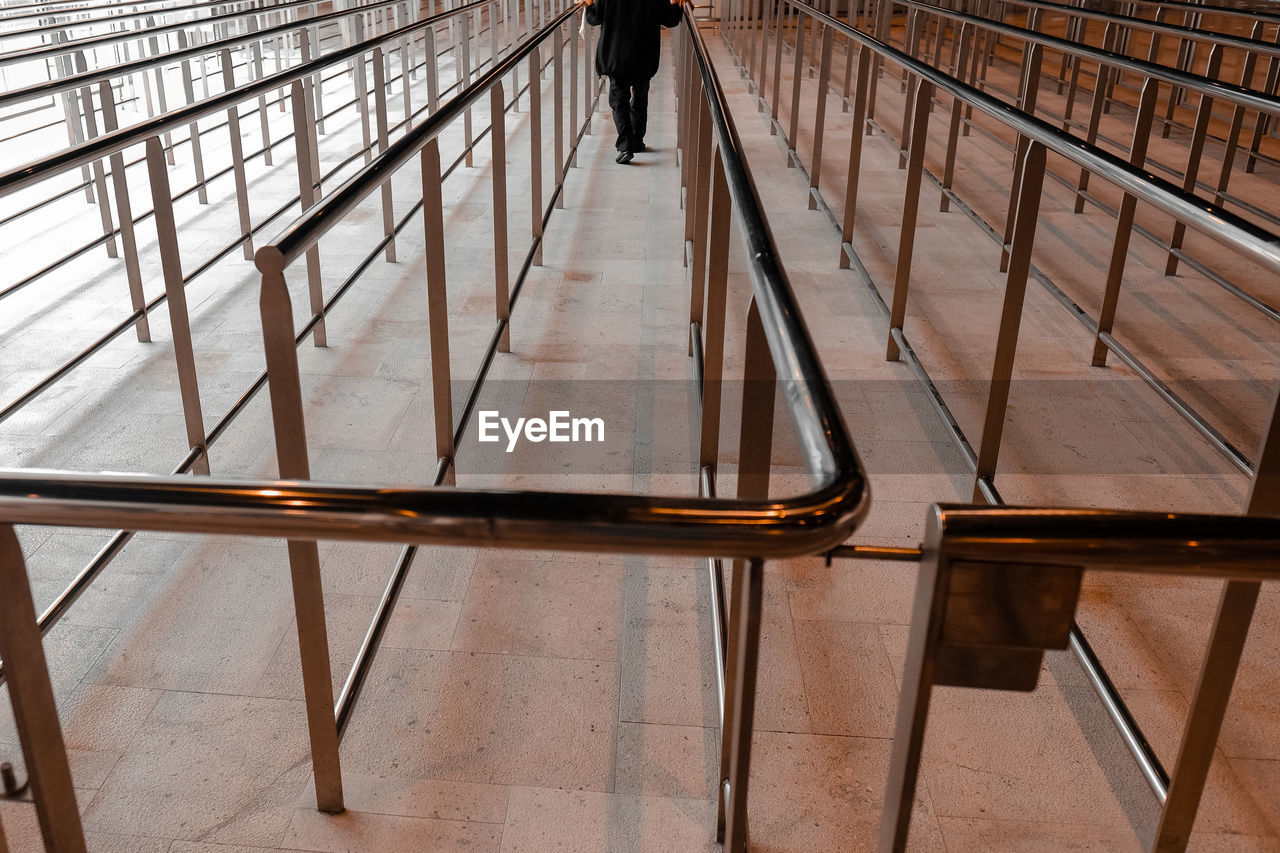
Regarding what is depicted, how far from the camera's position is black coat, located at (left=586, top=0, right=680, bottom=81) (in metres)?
5.36

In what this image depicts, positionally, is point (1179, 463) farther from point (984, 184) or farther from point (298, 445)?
point (984, 184)

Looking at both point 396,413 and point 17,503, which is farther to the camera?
point 396,413

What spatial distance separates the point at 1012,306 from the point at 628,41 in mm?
3835

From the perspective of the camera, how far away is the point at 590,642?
180 centimetres

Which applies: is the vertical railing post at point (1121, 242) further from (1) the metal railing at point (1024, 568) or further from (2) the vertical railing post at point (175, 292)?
(1) the metal railing at point (1024, 568)

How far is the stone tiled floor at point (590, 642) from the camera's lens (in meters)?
1.44

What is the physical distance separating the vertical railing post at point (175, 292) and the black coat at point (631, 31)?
11.7ft

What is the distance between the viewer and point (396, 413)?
266 cm

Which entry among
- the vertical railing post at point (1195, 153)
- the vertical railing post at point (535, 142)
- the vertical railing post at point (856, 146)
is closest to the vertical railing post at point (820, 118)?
the vertical railing post at point (856, 146)

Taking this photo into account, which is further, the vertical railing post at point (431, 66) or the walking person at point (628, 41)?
the walking person at point (628, 41)

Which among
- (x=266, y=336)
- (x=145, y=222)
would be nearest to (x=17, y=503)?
(x=266, y=336)

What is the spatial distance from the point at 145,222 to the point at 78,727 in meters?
3.41

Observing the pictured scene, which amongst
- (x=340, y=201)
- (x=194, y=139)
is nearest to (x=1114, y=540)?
(x=340, y=201)

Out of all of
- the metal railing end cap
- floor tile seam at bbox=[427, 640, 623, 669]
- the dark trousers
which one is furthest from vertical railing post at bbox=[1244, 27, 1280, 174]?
the metal railing end cap
